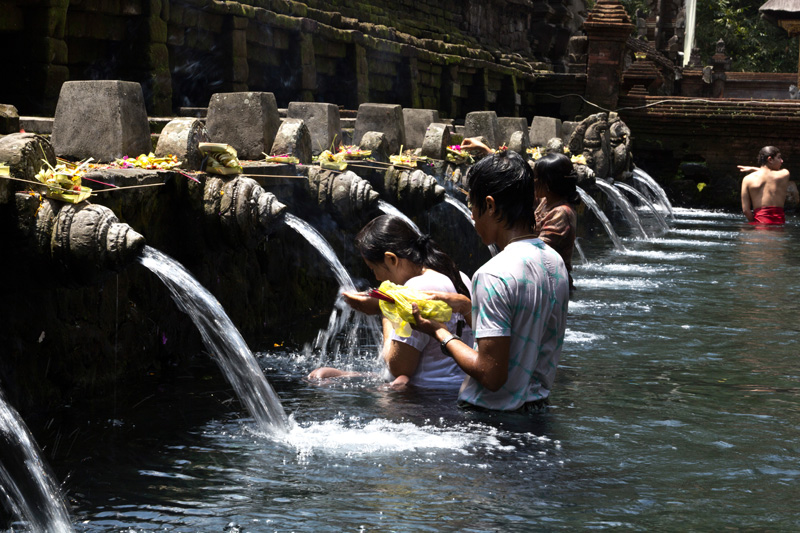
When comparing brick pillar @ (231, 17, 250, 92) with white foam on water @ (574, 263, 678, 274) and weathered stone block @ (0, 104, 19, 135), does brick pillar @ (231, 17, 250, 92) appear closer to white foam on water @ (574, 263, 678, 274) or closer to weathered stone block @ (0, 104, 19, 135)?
white foam on water @ (574, 263, 678, 274)

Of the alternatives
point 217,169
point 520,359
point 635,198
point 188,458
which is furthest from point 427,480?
point 635,198

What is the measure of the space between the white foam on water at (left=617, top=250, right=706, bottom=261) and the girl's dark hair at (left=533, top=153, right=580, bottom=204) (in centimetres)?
673

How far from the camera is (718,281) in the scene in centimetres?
1019

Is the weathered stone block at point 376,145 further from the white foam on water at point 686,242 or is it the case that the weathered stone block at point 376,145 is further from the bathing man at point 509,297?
the white foam on water at point 686,242

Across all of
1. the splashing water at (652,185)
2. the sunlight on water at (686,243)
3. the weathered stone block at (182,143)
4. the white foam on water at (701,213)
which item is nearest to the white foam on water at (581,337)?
the weathered stone block at (182,143)

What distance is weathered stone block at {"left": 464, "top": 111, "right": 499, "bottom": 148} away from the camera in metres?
12.2

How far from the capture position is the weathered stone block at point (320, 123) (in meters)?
8.82

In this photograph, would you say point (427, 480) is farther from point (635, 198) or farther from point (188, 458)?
point (635, 198)

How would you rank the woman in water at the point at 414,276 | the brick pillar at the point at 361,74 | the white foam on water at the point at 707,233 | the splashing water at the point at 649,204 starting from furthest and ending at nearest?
the splashing water at the point at 649,204, the brick pillar at the point at 361,74, the white foam on water at the point at 707,233, the woman in water at the point at 414,276

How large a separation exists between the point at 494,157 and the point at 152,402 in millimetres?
2306

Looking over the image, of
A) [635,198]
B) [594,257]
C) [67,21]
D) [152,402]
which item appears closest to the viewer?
[152,402]

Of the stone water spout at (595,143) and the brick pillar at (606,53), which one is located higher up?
the brick pillar at (606,53)

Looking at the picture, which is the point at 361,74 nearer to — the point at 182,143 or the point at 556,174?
the point at 182,143

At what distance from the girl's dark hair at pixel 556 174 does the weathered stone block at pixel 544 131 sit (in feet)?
34.0
